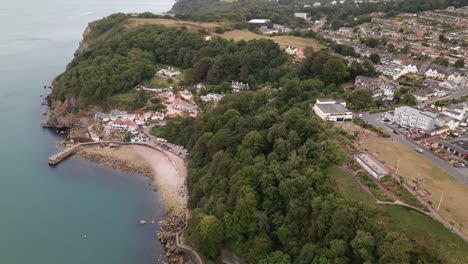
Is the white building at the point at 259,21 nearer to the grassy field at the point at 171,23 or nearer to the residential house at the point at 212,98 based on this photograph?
the grassy field at the point at 171,23

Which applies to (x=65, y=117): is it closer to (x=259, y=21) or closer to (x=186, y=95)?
(x=186, y=95)

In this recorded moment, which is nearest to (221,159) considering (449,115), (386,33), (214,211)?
(214,211)

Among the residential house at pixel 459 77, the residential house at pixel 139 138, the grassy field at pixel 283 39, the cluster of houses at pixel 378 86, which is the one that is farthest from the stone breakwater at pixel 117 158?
the residential house at pixel 459 77

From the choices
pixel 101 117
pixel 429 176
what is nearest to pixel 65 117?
pixel 101 117

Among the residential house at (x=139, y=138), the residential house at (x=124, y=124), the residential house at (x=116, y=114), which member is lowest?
the residential house at (x=139, y=138)

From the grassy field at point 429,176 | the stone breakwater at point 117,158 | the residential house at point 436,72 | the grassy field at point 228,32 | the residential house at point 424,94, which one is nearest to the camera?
the grassy field at point 429,176
